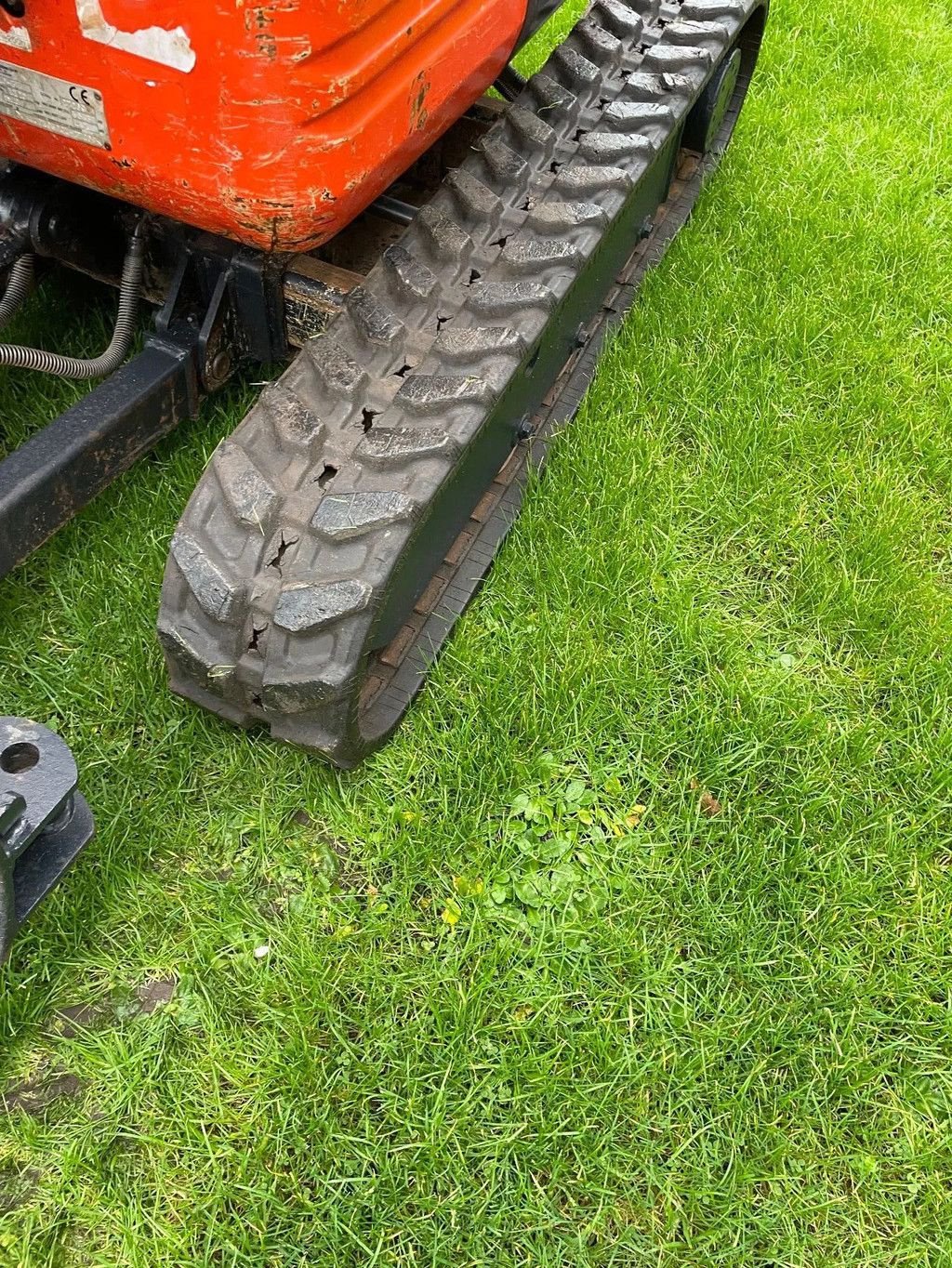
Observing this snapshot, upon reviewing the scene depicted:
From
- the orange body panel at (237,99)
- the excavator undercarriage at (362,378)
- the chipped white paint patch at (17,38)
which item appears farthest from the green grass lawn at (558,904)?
the chipped white paint patch at (17,38)

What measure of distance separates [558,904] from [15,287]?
167cm

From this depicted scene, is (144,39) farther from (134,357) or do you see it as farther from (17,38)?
(134,357)

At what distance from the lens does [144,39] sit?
1.50m

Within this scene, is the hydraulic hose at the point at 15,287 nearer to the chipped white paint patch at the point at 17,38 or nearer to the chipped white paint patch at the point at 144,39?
the chipped white paint patch at the point at 17,38

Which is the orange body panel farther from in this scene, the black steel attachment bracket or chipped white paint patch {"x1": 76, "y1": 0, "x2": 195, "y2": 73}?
the black steel attachment bracket

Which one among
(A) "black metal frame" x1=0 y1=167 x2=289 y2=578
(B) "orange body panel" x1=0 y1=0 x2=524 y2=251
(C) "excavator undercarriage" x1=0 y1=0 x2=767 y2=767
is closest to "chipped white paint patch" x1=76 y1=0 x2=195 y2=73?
(B) "orange body panel" x1=0 y1=0 x2=524 y2=251

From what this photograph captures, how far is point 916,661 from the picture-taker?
7.51 feet

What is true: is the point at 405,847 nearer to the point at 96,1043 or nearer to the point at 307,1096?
the point at 307,1096

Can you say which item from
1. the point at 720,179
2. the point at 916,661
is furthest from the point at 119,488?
the point at 720,179

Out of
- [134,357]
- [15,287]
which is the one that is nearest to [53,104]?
[134,357]

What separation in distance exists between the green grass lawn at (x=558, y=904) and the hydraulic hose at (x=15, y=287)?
0.30 meters

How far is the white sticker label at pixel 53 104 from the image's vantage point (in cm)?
163

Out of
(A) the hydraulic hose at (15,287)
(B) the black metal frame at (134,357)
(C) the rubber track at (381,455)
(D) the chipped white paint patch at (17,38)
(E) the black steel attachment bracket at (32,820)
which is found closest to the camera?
(E) the black steel attachment bracket at (32,820)

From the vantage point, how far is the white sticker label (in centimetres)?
163
